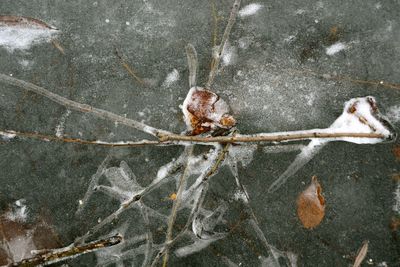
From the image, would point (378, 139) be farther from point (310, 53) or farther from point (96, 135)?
point (96, 135)

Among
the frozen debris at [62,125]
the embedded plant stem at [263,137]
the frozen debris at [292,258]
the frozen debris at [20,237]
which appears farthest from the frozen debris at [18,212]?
the frozen debris at [292,258]

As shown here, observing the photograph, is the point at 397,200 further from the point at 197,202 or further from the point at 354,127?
the point at 197,202

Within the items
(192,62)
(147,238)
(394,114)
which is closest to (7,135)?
(147,238)

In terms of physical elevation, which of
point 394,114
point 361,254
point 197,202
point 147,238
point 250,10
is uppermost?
point 250,10

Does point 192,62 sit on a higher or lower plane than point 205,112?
higher

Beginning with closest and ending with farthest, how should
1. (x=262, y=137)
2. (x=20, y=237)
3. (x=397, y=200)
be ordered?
(x=397, y=200) < (x=262, y=137) < (x=20, y=237)

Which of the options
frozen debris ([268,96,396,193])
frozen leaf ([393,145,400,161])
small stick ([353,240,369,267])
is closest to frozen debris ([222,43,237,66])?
frozen debris ([268,96,396,193])
